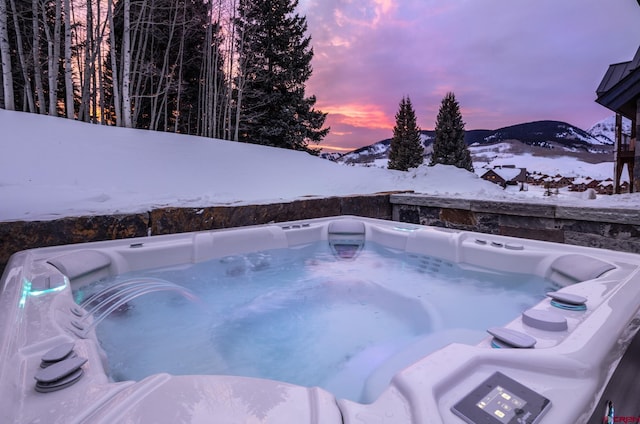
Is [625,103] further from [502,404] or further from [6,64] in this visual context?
[6,64]

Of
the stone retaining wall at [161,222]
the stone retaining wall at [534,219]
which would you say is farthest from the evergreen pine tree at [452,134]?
the stone retaining wall at [161,222]

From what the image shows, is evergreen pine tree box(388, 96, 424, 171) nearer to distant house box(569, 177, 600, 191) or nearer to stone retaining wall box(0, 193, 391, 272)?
distant house box(569, 177, 600, 191)

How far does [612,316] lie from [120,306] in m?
1.76

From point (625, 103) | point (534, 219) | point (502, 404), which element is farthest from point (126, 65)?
point (625, 103)

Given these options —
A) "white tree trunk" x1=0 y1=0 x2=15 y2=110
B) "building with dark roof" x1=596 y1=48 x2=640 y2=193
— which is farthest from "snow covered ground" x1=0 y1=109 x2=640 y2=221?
"building with dark roof" x1=596 y1=48 x2=640 y2=193

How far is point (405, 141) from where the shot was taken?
17.1 meters

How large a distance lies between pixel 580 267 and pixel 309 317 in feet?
4.11

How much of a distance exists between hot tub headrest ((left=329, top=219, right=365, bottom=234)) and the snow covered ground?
0.57 metres

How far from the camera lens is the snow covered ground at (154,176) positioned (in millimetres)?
2375

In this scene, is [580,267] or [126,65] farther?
[126,65]

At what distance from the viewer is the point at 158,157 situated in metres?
4.58

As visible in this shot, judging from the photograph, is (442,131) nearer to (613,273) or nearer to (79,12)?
(79,12)

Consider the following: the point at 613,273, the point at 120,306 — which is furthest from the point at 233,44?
the point at 613,273

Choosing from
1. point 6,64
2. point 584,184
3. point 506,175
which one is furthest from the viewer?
point 506,175
